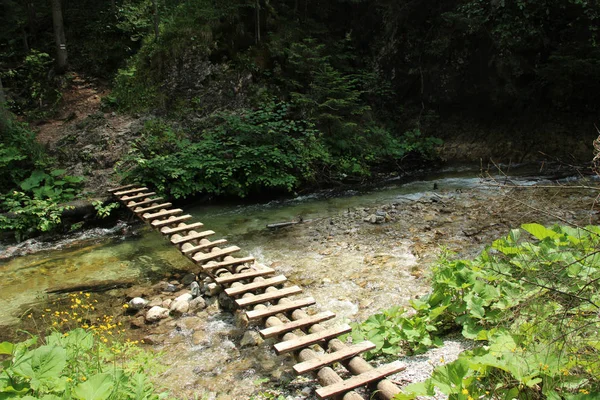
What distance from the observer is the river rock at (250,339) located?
15.3ft

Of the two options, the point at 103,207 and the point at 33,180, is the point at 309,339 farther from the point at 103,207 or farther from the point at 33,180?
the point at 33,180

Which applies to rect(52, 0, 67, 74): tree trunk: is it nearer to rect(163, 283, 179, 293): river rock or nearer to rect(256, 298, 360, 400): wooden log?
rect(163, 283, 179, 293): river rock

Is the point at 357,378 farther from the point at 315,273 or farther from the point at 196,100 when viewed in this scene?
the point at 196,100

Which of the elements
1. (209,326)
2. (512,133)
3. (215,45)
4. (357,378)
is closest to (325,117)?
(215,45)

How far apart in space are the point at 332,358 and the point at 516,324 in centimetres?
152

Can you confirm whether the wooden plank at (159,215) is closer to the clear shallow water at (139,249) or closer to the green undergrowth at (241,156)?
the clear shallow water at (139,249)

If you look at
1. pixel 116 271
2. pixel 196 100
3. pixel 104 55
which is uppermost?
pixel 104 55

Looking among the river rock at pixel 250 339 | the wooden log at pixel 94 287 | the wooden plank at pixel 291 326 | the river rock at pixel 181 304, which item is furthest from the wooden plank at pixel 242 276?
the wooden log at pixel 94 287

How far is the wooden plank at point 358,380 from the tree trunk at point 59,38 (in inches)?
566

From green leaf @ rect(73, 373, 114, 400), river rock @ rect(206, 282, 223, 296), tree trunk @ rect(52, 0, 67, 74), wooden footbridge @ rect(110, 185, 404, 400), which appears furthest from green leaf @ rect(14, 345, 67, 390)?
tree trunk @ rect(52, 0, 67, 74)

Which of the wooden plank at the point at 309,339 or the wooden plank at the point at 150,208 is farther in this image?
the wooden plank at the point at 150,208

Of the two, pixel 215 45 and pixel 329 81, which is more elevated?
pixel 215 45

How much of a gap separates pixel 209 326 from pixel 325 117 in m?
8.11

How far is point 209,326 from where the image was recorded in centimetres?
515
